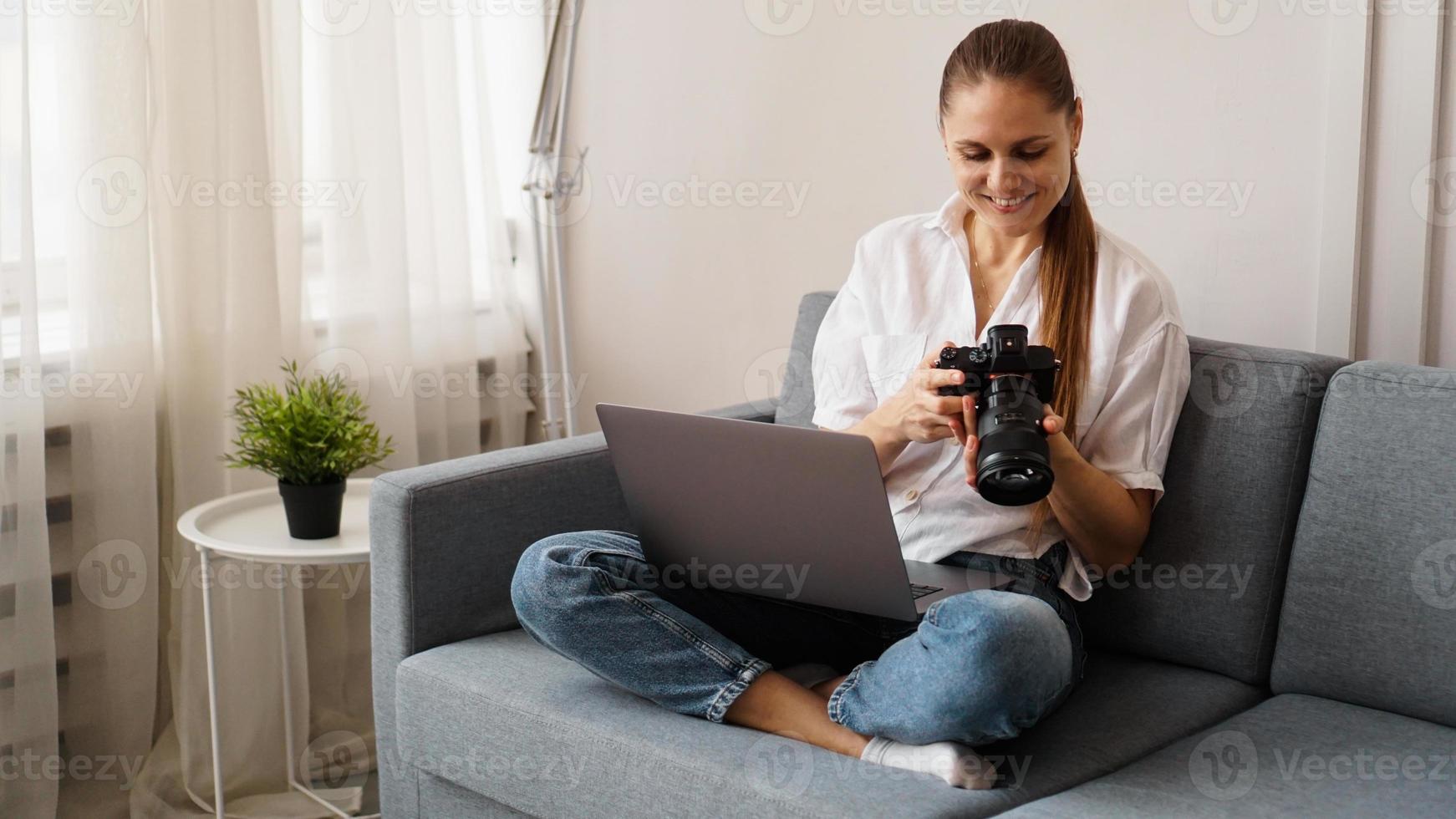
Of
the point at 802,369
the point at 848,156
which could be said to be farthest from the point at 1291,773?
the point at 848,156

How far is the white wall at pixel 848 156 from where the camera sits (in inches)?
71.5

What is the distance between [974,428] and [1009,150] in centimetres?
34

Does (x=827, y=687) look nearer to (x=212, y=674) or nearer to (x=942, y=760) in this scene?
(x=942, y=760)

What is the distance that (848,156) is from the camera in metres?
2.31

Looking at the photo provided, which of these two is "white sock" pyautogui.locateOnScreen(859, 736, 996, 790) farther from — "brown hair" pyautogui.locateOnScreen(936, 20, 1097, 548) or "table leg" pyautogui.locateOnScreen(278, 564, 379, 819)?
"table leg" pyautogui.locateOnScreen(278, 564, 379, 819)

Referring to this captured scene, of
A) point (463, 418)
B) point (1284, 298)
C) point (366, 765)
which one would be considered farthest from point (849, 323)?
point (366, 765)

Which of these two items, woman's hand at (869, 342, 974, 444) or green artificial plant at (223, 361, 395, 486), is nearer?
woman's hand at (869, 342, 974, 444)

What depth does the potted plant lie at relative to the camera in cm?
194

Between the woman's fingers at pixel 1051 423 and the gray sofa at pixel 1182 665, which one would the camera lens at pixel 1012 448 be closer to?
the woman's fingers at pixel 1051 423

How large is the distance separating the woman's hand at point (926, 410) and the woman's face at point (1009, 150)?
23cm

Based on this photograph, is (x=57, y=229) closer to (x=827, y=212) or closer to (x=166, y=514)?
(x=166, y=514)

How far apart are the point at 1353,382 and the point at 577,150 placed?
1604 mm

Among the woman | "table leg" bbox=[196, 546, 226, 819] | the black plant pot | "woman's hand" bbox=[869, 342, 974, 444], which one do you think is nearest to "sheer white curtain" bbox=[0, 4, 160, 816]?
"table leg" bbox=[196, 546, 226, 819]

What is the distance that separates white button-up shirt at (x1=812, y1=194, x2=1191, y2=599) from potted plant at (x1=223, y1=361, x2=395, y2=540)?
692mm
